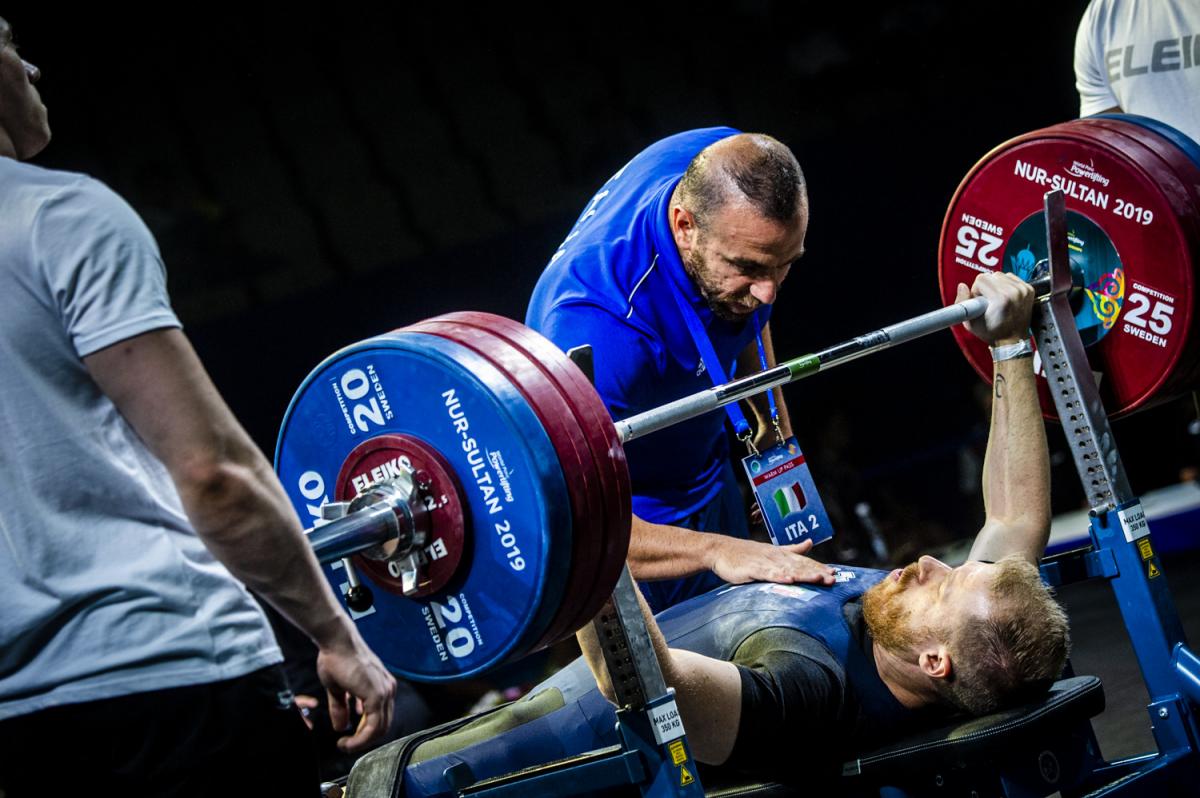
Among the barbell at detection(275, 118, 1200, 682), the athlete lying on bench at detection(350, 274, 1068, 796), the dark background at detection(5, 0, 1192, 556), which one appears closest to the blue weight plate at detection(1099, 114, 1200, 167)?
the athlete lying on bench at detection(350, 274, 1068, 796)

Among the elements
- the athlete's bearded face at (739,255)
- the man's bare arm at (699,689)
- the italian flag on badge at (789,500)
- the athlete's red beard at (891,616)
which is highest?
the athlete's bearded face at (739,255)

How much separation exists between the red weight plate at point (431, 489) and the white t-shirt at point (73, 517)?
58 centimetres

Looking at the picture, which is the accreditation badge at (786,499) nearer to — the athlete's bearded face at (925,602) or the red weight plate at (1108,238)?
the athlete's bearded face at (925,602)

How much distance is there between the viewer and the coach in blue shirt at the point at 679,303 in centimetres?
258

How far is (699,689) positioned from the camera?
6.93 feet

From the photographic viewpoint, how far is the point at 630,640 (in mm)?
1955

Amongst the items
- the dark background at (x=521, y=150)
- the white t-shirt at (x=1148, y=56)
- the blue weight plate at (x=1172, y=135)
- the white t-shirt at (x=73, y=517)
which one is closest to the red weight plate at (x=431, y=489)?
the white t-shirt at (x=73, y=517)

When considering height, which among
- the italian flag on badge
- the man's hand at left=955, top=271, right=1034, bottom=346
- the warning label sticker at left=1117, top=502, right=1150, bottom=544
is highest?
the man's hand at left=955, top=271, right=1034, bottom=346

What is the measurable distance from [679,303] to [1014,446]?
2.60ft

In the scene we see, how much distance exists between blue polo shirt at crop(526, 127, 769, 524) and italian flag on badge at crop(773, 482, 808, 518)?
1.01ft

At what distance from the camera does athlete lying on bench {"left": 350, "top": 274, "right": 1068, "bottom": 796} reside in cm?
222

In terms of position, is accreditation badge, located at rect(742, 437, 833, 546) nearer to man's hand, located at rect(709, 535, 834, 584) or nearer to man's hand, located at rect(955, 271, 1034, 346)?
man's hand, located at rect(709, 535, 834, 584)

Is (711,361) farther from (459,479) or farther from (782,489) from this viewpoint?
(459,479)

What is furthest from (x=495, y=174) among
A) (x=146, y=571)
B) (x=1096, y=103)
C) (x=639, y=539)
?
(x=146, y=571)
